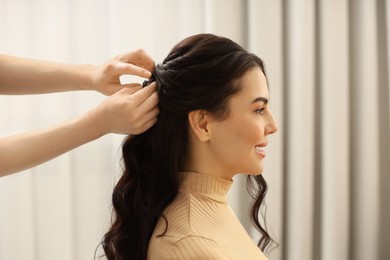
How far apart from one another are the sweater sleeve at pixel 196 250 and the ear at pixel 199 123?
0.27 m

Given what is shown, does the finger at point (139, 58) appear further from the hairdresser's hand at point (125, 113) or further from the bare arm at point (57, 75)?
the hairdresser's hand at point (125, 113)

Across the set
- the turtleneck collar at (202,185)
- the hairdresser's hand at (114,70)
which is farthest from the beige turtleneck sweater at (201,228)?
the hairdresser's hand at (114,70)

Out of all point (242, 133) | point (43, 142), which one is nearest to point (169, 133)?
point (242, 133)

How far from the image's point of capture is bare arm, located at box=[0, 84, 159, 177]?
3.68ft

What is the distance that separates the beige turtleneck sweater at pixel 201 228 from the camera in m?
1.08

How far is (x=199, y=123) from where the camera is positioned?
1230 millimetres

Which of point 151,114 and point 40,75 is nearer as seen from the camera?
point 151,114

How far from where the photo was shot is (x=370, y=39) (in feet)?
6.91

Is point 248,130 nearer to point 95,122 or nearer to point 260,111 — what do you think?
point 260,111

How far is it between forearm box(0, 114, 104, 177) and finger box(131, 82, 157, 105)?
0.12 m

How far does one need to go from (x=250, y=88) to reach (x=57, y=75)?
0.54m

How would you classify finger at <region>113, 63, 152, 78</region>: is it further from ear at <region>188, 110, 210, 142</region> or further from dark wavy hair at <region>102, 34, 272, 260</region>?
ear at <region>188, 110, 210, 142</region>

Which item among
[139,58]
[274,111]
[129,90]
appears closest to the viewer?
[129,90]

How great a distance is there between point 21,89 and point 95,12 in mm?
767
